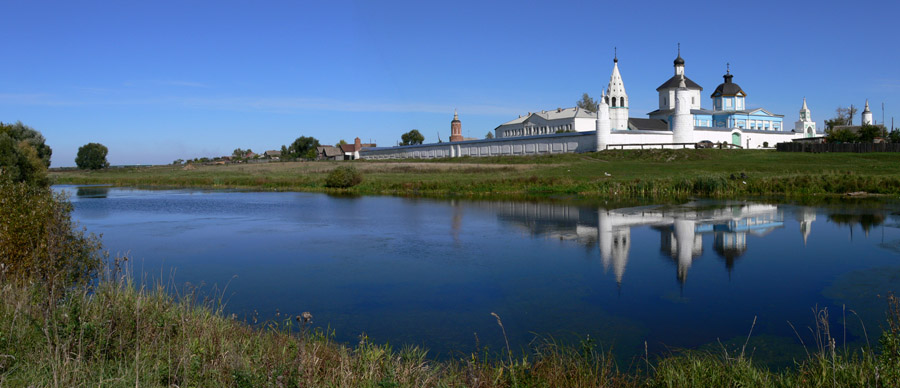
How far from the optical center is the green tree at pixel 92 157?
316 ft

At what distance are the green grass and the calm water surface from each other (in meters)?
1.18

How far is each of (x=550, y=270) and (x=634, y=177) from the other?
80.7 ft

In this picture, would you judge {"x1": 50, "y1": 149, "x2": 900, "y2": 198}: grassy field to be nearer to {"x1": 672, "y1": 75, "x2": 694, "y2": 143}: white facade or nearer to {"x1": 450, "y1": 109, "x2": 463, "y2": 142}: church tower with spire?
{"x1": 672, "y1": 75, "x2": 694, "y2": 143}: white facade

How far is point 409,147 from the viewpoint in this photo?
7956cm

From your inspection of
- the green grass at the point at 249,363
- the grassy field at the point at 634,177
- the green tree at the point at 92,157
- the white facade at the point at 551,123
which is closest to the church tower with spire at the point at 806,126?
the white facade at the point at 551,123

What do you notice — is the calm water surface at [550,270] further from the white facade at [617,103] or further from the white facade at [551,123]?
the white facade at [551,123]

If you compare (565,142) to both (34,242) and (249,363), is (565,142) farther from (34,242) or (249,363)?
(249,363)

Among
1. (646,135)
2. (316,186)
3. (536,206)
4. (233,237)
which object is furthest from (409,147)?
(233,237)

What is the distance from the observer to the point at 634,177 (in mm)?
35594

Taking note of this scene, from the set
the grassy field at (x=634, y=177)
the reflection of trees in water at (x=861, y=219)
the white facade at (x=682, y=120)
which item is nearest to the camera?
the reflection of trees in water at (x=861, y=219)

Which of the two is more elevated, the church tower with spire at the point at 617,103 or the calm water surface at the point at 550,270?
the church tower with spire at the point at 617,103

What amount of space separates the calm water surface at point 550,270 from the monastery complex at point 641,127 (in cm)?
3659

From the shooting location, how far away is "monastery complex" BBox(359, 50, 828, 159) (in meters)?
59.7

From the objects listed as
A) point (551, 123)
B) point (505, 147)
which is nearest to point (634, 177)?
point (505, 147)
